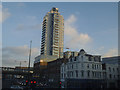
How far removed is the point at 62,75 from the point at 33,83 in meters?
36.7

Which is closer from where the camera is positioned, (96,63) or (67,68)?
(96,63)

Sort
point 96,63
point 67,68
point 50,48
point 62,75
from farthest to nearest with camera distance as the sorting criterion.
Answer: point 50,48 → point 62,75 → point 67,68 → point 96,63

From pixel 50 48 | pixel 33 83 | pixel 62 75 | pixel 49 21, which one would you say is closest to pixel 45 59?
pixel 50 48

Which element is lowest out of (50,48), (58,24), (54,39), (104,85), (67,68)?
(104,85)

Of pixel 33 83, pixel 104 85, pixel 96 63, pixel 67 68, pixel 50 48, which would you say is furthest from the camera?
pixel 50 48

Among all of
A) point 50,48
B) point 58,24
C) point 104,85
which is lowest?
point 104,85

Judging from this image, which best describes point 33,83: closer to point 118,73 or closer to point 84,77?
point 84,77

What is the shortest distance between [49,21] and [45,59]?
50660 millimetres

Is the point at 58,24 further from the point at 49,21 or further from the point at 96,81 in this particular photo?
the point at 96,81

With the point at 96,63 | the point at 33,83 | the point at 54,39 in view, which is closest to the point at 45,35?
the point at 54,39

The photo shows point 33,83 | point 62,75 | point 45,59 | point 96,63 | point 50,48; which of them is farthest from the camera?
point 50,48

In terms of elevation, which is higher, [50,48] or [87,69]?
[50,48]

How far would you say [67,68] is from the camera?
53.0 m

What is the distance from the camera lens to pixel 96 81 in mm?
45625
